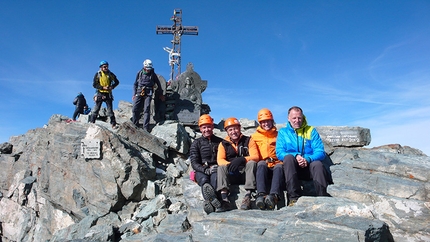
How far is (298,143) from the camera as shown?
6219 millimetres

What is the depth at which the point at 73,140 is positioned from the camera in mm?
9969

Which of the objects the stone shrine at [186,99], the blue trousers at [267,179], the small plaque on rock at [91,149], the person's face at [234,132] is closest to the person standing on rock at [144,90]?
the stone shrine at [186,99]

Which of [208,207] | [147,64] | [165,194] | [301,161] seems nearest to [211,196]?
[208,207]

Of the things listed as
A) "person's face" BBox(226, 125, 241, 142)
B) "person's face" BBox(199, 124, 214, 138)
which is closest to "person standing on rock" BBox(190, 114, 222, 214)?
"person's face" BBox(199, 124, 214, 138)

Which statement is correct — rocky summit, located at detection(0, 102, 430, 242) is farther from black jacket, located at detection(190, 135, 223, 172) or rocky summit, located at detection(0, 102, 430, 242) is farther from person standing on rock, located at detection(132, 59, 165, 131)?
person standing on rock, located at detection(132, 59, 165, 131)

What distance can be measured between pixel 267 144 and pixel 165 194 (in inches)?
151

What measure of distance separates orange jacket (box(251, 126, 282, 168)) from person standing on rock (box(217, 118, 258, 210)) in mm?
226

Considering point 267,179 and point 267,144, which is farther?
point 267,144

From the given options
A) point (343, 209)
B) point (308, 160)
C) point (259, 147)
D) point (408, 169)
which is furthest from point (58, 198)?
point (408, 169)

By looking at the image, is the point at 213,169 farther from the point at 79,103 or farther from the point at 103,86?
the point at 79,103

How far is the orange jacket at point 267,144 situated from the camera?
254 inches

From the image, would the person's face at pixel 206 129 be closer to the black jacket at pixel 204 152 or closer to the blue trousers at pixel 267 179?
the black jacket at pixel 204 152

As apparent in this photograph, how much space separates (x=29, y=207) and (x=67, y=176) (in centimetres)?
299

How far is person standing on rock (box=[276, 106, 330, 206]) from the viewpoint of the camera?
5652 millimetres
